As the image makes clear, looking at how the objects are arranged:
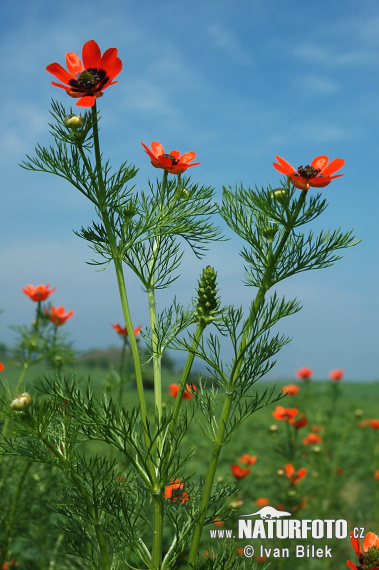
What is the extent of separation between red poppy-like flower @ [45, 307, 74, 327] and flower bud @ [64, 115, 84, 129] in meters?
1.57

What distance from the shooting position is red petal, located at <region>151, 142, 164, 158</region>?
1.37 metres

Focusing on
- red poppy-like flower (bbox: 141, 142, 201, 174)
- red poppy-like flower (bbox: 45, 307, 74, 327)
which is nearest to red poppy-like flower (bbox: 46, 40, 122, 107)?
red poppy-like flower (bbox: 141, 142, 201, 174)

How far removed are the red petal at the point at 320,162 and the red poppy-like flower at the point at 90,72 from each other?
1.51 feet

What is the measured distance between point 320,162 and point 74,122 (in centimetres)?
53

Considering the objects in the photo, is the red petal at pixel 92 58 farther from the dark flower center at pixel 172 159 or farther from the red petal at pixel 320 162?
the red petal at pixel 320 162

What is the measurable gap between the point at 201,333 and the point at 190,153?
454 millimetres

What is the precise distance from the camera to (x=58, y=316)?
8.64 ft

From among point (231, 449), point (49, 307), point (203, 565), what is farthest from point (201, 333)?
point (231, 449)

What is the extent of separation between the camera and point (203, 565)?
123 cm

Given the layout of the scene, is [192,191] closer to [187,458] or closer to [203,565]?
[187,458]

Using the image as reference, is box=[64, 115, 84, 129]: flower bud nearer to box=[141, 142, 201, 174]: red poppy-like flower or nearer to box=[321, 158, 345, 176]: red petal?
box=[141, 142, 201, 174]: red poppy-like flower

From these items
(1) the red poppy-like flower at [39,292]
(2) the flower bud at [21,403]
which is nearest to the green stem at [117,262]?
(2) the flower bud at [21,403]

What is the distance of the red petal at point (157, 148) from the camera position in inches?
53.9

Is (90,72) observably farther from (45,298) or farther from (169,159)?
(45,298)
